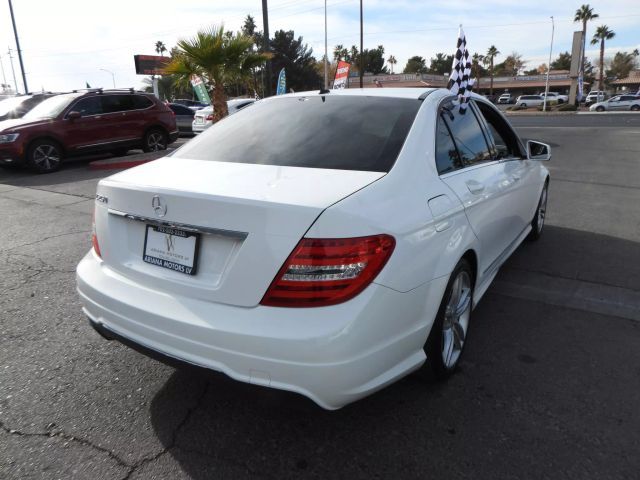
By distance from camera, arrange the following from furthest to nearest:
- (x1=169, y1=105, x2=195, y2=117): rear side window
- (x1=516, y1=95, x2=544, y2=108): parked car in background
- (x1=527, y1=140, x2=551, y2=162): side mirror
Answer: (x1=516, y1=95, x2=544, y2=108): parked car in background < (x1=169, y1=105, x2=195, y2=117): rear side window < (x1=527, y1=140, x2=551, y2=162): side mirror

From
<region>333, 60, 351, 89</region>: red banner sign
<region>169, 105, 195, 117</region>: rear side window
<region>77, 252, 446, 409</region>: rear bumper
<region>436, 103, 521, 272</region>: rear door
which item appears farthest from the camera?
<region>169, 105, 195, 117</region>: rear side window

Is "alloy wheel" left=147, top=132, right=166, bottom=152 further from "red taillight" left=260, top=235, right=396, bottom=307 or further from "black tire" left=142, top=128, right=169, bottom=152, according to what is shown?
"red taillight" left=260, top=235, right=396, bottom=307

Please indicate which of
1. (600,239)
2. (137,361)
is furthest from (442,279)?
(600,239)

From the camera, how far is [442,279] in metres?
2.41

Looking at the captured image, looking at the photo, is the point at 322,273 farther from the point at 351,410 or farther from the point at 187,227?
the point at 351,410

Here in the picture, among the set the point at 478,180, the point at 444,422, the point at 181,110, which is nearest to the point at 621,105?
the point at 181,110

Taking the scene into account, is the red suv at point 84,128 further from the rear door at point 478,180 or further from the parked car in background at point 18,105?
the rear door at point 478,180

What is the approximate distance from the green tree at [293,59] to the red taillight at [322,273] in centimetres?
6619

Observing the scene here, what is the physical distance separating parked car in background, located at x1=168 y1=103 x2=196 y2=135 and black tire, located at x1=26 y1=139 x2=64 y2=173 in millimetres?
8807

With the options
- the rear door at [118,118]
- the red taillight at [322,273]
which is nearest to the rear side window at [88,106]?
→ the rear door at [118,118]

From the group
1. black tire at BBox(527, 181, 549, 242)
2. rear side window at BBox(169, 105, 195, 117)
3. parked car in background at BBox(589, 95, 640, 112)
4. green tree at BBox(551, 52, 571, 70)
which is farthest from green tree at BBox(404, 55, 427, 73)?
black tire at BBox(527, 181, 549, 242)

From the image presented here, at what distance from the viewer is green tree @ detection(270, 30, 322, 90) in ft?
215

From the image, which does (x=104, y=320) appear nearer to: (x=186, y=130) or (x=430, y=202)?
(x=430, y=202)

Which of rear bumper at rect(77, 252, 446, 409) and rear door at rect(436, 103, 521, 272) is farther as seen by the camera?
rear door at rect(436, 103, 521, 272)
